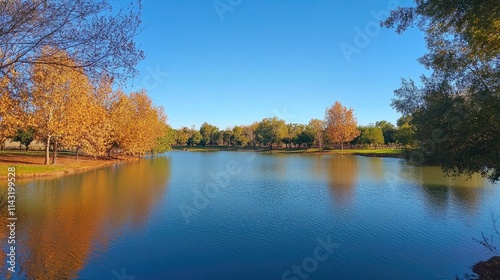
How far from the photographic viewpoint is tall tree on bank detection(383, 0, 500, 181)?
27.9 feet

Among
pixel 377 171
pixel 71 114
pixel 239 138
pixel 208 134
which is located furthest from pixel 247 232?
pixel 208 134

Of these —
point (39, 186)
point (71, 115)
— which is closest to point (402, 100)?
point (39, 186)

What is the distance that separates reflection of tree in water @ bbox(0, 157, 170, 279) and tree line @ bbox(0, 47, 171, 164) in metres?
5.00

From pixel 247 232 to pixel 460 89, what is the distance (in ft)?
30.8

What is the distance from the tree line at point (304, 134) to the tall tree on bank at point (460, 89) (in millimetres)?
44023

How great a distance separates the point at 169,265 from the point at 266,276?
121 inches

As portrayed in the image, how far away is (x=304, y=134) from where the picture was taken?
10631 centimetres

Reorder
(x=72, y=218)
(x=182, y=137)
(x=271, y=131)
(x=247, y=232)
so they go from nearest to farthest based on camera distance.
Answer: (x=247, y=232) < (x=72, y=218) < (x=271, y=131) < (x=182, y=137)

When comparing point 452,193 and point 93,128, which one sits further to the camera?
point 93,128

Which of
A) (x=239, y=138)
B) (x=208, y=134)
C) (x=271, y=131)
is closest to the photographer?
(x=271, y=131)

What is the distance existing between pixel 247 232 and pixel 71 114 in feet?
89.2

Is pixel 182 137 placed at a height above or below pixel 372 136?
above

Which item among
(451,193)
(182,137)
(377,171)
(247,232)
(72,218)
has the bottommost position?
(247,232)

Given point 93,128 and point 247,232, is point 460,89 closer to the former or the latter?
point 247,232
